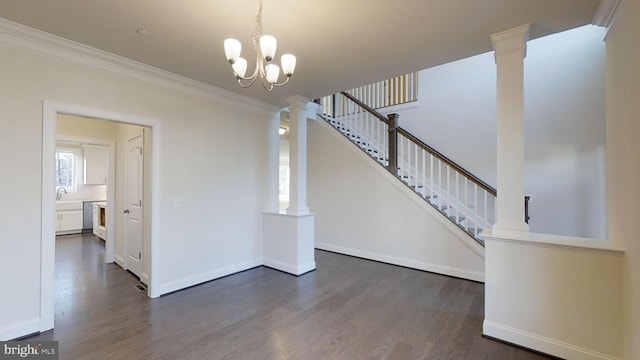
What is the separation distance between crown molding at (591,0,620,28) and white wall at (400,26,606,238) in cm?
203

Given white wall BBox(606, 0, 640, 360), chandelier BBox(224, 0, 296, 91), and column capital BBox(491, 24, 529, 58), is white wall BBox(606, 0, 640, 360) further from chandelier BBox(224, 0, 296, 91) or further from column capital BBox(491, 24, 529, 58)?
chandelier BBox(224, 0, 296, 91)

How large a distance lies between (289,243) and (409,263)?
1954mm

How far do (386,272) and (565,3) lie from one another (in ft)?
11.7

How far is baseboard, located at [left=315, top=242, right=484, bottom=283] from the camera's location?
151 inches

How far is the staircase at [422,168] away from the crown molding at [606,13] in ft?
6.96

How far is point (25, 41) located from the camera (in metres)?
2.41

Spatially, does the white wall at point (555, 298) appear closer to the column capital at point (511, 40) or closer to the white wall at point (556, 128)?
the column capital at point (511, 40)

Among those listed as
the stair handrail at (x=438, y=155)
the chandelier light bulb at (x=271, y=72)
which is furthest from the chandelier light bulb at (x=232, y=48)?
the stair handrail at (x=438, y=155)

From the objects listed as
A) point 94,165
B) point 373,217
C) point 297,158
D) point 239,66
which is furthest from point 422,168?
point 94,165

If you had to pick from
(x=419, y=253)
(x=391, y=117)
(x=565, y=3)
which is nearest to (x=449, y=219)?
(x=419, y=253)

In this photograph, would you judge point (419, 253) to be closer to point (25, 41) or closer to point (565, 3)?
point (565, 3)

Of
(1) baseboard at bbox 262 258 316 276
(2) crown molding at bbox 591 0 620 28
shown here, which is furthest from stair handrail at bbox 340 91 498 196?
(1) baseboard at bbox 262 258 316 276

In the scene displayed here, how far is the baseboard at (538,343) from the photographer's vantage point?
203cm

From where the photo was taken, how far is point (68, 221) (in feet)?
22.1
